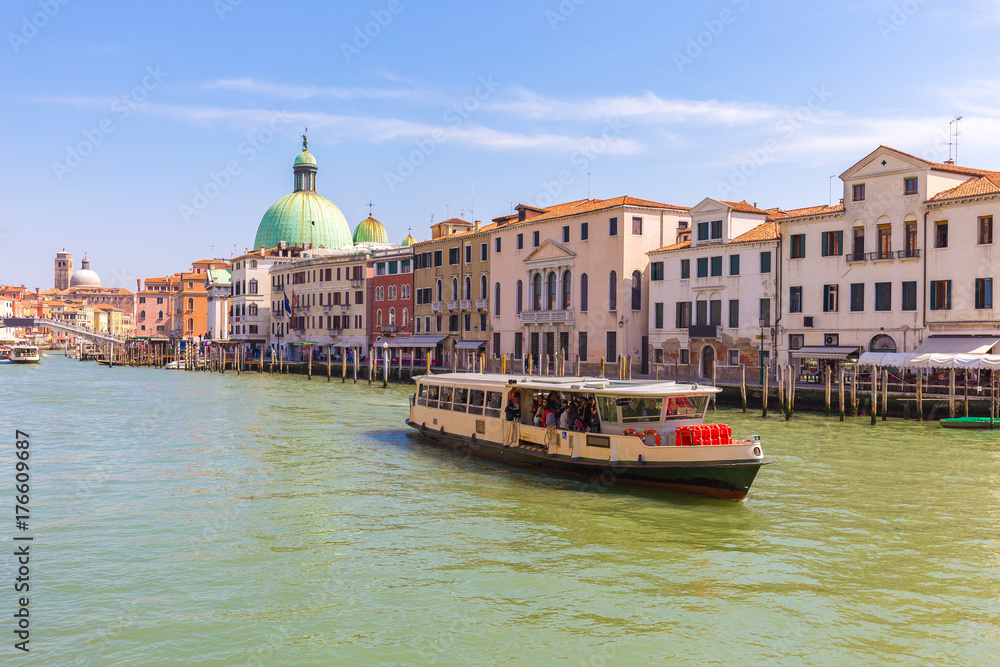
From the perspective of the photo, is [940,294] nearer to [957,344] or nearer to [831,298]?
[957,344]

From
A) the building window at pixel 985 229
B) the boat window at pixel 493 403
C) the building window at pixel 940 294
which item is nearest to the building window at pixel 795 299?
the building window at pixel 940 294

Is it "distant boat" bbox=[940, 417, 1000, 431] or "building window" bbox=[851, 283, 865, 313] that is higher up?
"building window" bbox=[851, 283, 865, 313]

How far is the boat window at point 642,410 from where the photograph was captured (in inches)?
687

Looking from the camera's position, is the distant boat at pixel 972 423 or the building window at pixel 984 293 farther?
the building window at pixel 984 293

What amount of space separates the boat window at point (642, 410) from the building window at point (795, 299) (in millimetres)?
21766

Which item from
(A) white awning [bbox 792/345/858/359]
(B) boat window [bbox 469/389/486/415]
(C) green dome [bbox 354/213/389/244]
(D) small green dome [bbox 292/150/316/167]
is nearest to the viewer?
(B) boat window [bbox 469/389/486/415]

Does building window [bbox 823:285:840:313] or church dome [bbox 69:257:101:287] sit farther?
church dome [bbox 69:257:101:287]

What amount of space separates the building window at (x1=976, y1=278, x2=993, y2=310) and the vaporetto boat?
18.3 meters

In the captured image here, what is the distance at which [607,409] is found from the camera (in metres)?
17.8

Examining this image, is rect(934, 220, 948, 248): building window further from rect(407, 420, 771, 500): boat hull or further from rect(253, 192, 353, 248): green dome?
rect(253, 192, 353, 248): green dome

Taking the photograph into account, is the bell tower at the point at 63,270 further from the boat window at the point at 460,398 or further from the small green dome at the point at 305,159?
the boat window at the point at 460,398

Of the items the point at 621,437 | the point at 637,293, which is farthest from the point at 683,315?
the point at 621,437

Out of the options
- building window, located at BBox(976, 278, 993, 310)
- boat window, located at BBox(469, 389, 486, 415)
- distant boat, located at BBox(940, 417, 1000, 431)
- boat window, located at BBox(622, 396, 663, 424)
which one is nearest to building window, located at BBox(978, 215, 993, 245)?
building window, located at BBox(976, 278, 993, 310)

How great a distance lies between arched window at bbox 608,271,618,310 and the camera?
Result: 44.2m
